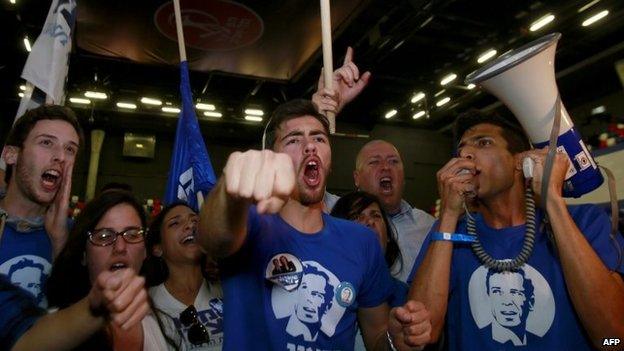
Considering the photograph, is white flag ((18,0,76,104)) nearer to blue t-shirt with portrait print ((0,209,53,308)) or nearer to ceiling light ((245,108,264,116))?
blue t-shirt with portrait print ((0,209,53,308))

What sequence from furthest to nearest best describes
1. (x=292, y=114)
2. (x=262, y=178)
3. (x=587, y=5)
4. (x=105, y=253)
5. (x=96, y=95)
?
(x=96, y=95)
(x=587, y=5)
(x=105, y=253)
(x=292, y=114)
(x=262, y=178)

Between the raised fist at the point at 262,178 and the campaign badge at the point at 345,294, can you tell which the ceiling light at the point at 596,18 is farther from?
the raised fist at the point at 262,178

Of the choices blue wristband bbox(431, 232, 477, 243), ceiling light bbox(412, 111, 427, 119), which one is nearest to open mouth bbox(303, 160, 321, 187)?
blue wristband bbox(431, 232, 477, 243)

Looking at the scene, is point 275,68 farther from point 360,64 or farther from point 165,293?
point 360,64

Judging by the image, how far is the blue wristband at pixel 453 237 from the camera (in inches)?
74.6

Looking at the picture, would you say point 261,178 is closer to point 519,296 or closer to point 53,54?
point 519,296

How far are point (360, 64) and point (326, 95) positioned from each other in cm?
678

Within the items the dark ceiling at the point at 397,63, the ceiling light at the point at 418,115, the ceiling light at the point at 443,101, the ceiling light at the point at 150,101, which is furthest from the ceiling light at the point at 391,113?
the ceiling light at the point at 150,101

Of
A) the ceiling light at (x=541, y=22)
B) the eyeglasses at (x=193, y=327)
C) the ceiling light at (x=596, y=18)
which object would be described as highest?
the ceiling light at (x=596, y=18)

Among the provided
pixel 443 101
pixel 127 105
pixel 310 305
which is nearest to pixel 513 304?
pixel 310 305

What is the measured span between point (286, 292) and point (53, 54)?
109 inches

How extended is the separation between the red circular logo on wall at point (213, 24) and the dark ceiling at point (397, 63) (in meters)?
0.48

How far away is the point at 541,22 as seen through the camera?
7203 millimetres

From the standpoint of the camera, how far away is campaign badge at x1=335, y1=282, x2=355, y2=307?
1.68 m
